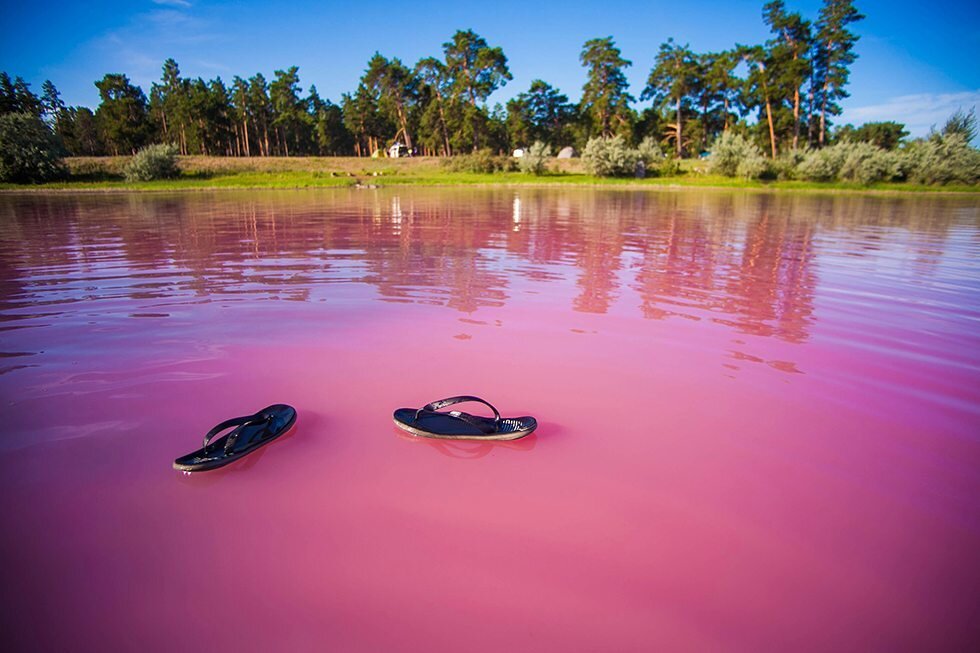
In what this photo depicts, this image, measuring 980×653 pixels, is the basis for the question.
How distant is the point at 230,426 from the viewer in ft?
9.34

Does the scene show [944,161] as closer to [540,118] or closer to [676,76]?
Answer: [676,76]

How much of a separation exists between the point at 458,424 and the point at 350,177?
172 feet

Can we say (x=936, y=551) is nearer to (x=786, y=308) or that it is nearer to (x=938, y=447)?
(x=938, y=447)

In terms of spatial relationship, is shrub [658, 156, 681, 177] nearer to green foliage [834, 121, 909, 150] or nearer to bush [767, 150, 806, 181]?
bush [767, 150, 806, 181]

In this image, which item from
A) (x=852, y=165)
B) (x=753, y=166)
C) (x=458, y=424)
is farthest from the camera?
(x=753, y=166)

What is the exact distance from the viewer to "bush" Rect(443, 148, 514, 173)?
55.2 meters

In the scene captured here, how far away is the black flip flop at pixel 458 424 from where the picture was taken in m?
2.90

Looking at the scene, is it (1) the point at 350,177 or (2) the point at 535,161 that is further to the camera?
(2) the point at 535,161

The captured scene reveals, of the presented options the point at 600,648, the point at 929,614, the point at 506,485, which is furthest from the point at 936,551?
the point at 506,485

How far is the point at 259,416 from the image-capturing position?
2963 mm

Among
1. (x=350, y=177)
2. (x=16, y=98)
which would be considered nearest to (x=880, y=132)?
(x=350, y=177)

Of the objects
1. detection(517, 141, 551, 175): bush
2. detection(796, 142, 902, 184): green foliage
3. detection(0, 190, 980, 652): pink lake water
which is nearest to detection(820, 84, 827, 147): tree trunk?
detection(796, 142, 902, 184): green foliage

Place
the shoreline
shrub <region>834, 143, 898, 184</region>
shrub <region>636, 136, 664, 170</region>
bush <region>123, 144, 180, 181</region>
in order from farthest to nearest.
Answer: shrub <region>636, 136, 664, 170</region> → bush <region>123, 144, 180, 181</region> → shrub <region>834, 143, 898, 184</region> → the shoreline

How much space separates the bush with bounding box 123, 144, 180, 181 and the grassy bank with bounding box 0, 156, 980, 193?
49.9 inches
